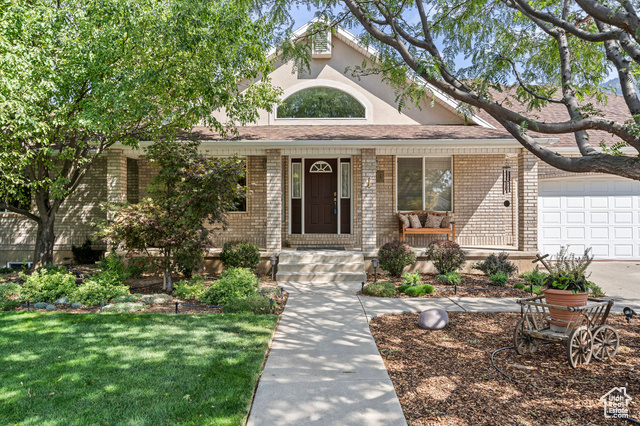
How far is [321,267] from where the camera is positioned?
9.33 m

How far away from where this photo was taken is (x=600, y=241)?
446 inches

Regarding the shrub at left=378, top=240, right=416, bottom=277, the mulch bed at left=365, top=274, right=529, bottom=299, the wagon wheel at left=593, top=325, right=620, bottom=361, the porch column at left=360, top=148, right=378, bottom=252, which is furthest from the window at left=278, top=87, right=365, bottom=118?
the wagon wheel at left=593, top=325, right=620, bottom=361

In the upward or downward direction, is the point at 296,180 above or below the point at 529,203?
above

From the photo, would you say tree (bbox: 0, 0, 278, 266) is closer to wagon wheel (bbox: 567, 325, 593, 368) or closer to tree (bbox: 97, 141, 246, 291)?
tree (bbox: 97, 141, 246, 291)

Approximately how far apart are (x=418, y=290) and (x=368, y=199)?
3.12m

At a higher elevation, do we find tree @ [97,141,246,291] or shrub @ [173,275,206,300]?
tree @ [97,141,246,291]

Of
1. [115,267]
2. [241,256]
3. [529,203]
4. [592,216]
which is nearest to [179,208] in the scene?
[241,256]

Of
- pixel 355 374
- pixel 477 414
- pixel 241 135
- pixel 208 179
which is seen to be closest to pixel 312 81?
pixel 241 135

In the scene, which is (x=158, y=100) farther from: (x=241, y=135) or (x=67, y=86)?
(x=241, y=135)

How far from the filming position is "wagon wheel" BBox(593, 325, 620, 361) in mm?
4211

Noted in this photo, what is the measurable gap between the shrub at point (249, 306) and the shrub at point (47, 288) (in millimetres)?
3184

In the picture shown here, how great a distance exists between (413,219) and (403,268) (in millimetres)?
1997

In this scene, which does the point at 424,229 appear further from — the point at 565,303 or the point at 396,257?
the point at 565,303

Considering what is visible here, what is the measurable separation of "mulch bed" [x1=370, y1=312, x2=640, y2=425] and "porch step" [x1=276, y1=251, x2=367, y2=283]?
3.61 meters
